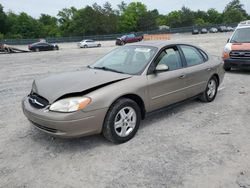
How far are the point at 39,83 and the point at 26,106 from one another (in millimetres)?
456

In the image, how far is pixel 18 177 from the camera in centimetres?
328

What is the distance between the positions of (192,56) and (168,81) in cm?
120

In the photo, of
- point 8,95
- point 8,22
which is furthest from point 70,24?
point 8,95

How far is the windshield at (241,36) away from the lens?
941cm

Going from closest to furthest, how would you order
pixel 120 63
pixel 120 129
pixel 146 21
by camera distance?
pixel 120 129 < pixel 120 63 < pixel 146 21

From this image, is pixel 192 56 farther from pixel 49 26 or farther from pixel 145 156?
pixel 49 26

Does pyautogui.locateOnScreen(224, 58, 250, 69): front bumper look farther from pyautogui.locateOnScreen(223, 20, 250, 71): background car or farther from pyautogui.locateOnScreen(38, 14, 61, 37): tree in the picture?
pyautogui.locateOnScreen(38, 14, 61, 37): tree

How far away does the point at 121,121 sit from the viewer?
4.04 metres

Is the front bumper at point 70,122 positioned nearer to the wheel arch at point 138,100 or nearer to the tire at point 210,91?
the wheel arch at point 138,100

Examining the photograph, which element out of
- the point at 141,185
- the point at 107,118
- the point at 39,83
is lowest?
the point at 141,185

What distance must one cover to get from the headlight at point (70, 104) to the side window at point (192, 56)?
2.57m

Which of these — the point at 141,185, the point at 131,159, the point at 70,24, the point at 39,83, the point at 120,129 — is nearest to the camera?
the point at 141,185

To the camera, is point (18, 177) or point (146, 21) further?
point (146, 21)

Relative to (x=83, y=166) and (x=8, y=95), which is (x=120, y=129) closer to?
(x=83, y=166)
